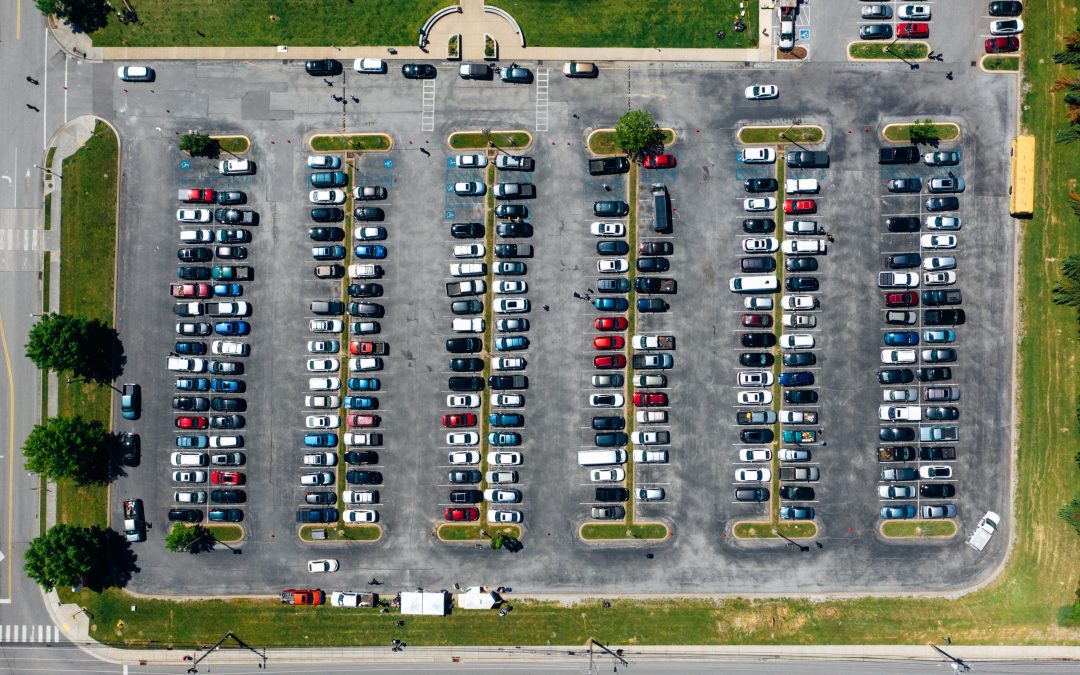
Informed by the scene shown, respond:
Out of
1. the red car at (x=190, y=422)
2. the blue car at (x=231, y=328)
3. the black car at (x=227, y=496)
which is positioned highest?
the blue car at (x=231, y=328)

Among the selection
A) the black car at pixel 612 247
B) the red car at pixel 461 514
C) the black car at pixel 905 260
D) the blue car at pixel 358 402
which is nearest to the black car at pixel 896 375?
the black car at pixel 905 260

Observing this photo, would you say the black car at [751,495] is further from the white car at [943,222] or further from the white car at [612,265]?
the white car at [943,222]

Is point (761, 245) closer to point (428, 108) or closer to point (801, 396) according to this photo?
point (801, 396)

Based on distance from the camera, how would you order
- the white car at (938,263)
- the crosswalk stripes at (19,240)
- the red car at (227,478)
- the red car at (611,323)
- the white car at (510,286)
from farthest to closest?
the crosswalk stripes at (19,240), the red car at (227,478), the white car at (510,286), the red car at (611,323), the white car at (938,263)

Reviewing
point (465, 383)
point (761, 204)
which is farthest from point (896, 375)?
point (465, 383)

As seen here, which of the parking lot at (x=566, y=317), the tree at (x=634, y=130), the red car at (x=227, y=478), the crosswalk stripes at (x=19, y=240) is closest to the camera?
the tree at (x=634, y=130)

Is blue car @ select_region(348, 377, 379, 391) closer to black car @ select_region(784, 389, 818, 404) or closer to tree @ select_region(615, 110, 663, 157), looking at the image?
tree @ select_region(615, 110, 663, 157)

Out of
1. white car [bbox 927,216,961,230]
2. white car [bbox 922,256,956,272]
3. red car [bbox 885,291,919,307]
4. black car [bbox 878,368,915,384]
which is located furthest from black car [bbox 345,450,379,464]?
white car [bbox 927,216,961,230]
